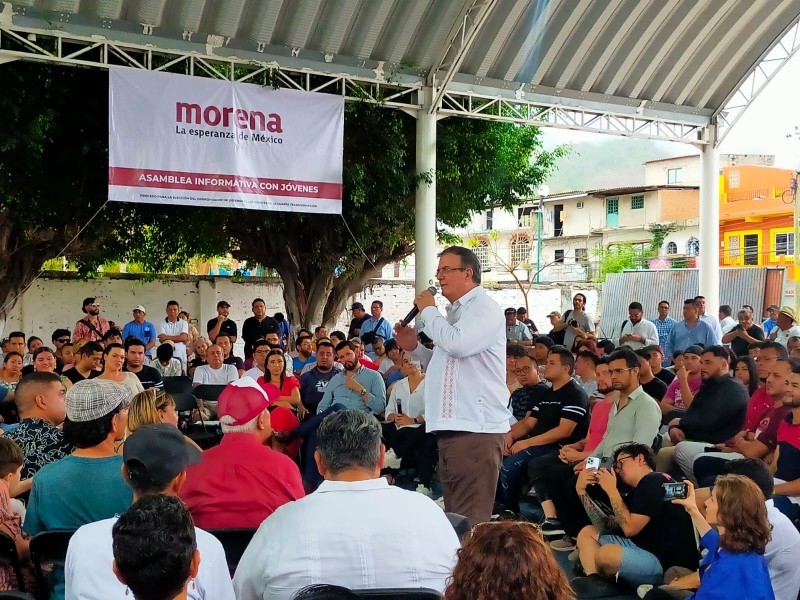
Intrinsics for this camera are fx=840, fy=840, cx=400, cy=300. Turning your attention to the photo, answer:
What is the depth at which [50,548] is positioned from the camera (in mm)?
2945

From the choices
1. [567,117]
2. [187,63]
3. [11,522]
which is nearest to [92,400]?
[11,522]

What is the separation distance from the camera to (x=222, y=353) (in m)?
8.62

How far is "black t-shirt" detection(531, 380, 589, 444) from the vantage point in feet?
20.8

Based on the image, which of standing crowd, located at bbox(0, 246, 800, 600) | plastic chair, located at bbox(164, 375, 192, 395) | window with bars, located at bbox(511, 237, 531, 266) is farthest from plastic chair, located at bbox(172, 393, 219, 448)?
window with bars, located at bbox(511, 237, 531, 266)

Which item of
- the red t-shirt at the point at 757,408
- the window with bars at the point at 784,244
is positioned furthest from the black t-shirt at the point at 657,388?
the window with bars at the point at 784,244

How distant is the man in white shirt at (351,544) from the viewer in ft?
7.82

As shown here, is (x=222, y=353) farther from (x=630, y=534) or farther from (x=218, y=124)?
(x=630, y=534)

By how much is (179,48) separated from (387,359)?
427 cm

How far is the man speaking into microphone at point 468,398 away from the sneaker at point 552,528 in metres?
1.86

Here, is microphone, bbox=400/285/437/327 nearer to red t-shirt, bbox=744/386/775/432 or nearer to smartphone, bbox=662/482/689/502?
smartphone, bbox=662/482/689/502

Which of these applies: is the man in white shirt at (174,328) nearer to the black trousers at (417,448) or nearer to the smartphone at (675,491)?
the black trousers at (417,448)

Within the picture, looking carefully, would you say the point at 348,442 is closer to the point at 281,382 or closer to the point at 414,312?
the point at 414,312

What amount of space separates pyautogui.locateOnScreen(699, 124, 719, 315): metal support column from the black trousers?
7.78 metres

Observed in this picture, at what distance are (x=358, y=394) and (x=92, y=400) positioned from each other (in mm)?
4173
